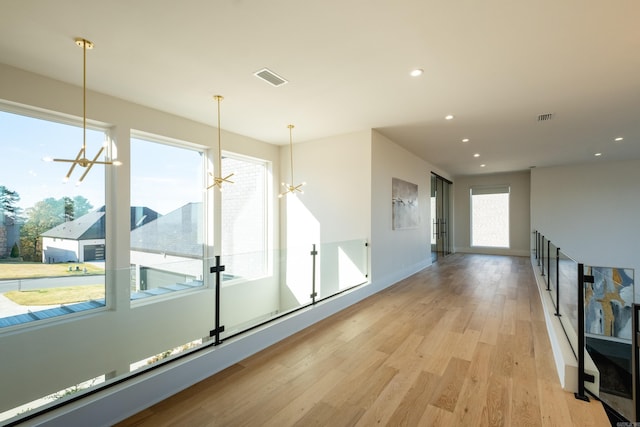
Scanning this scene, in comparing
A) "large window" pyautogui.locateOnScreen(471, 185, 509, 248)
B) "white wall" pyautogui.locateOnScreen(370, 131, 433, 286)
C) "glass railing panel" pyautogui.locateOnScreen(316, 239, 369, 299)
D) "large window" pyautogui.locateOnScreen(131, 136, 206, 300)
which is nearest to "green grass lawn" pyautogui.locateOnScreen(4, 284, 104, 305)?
"large window" pyautogui.locateOnScreen(131, 136, 206, 300)

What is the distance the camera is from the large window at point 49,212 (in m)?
2.93

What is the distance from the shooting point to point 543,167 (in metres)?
9.09

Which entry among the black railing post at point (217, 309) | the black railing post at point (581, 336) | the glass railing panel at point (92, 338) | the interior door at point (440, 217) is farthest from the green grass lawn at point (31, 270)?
the interior door at point (440, 217)

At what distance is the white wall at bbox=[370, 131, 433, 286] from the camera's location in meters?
5.24

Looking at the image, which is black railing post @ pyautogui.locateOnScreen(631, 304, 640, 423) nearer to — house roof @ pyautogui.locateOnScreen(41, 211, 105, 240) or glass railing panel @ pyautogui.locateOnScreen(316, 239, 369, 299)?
glass railing panel @ pyautogui.locateOnScreen(316, 239, 369, 299)

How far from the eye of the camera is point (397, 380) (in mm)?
2402

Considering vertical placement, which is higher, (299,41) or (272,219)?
(299,41)

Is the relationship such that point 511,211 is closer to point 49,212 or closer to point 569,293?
point 569,293

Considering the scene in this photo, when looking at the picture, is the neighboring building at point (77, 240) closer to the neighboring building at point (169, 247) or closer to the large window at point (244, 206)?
the neighboring building at point (169, 247)

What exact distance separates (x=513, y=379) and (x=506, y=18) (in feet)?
9.60

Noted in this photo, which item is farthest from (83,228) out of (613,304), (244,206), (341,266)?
(613,304)

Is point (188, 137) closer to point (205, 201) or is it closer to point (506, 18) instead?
point (205, 201)

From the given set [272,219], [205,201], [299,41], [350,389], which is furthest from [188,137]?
[350,389]

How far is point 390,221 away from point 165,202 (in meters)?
4.10
